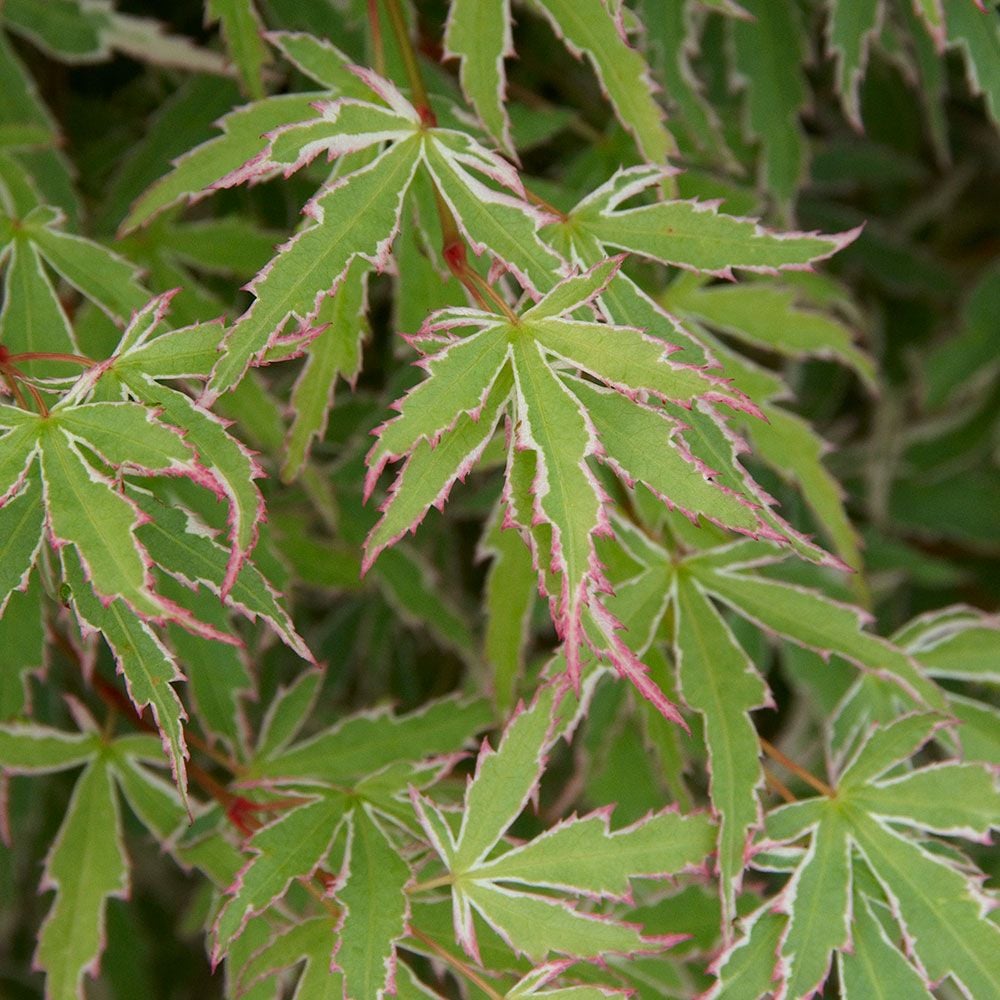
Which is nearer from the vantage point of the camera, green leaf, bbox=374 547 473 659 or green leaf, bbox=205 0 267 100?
green leaf, bbox=205 0 267 100

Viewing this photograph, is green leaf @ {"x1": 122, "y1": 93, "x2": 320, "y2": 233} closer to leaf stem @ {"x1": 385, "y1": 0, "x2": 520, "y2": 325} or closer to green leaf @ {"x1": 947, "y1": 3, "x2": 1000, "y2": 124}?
leaf stem @ {"x1": 385, "y1": 0, "x2": 520, "y2": 325}

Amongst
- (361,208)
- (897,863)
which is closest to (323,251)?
(361,208)

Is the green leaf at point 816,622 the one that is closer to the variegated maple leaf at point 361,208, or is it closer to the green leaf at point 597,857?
the green leaf at point 597,857

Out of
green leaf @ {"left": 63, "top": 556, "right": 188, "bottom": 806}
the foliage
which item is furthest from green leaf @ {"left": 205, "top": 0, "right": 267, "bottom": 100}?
green leaf @ {"left": 63, "top": 556, "right": 188, "bottom": 806}

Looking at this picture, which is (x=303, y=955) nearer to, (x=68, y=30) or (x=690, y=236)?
(x=690, y=236)

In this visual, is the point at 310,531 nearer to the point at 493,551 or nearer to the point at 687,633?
the point at 493,551

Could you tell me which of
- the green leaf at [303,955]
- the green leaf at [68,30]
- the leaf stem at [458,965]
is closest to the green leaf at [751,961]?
the leaf stem at [458,965]

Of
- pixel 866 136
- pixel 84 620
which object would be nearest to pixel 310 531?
pixel 84 620
